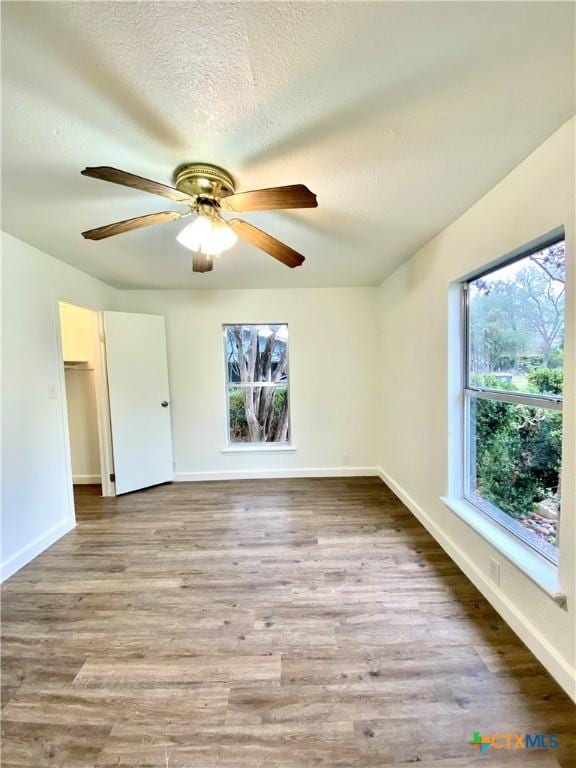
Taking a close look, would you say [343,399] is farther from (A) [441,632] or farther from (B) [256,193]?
(B) [256,193]

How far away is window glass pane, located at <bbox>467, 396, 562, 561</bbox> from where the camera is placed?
1426 millimetres

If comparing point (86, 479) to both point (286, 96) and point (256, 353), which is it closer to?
point (256, 353)

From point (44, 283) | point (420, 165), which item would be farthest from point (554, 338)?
point (44, 283)

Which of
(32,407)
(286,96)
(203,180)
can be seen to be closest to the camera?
(286,96)

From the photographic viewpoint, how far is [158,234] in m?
2.04

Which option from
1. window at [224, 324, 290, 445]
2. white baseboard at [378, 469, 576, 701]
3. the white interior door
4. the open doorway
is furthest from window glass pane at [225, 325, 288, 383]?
white baseboard at [378, 469, 576, 701]

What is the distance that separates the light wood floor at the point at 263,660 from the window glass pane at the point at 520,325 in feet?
4.19

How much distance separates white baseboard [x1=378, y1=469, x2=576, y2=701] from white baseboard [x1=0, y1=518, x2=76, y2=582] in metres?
3.00

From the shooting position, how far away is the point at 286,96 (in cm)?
104

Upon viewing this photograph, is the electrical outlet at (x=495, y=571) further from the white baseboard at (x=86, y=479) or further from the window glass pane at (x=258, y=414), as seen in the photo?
the white baseboard at (x=86, y=479)

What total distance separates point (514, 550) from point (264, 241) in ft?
6.92

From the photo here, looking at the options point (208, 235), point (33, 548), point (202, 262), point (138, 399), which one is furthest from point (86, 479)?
point (208, 235)

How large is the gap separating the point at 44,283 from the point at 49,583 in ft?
7.26

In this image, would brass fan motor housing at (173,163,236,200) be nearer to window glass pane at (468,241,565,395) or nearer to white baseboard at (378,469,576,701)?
window glass pane at (468,241,565,395)
